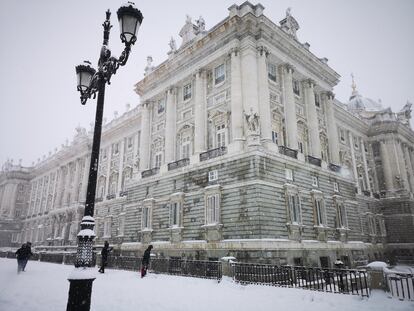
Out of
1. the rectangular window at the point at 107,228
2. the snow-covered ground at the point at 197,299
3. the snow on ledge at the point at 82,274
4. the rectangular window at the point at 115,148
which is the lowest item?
the snow-covered ground at the point at 197,299

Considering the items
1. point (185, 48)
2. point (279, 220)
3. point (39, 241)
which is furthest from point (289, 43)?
point (39, 241)

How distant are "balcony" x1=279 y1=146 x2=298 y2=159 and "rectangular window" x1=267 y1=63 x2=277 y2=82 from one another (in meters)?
6.30

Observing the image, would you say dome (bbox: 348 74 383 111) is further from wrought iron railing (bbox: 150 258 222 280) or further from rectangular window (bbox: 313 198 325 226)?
wrought iron railing (bbox: 150 258 222 280)

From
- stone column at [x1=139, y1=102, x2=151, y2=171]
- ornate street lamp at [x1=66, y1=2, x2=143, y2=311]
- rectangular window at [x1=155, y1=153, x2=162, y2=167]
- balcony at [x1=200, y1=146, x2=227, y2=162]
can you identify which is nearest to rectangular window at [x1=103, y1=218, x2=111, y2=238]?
stone column at [x1=139, y1=102, x2=151, y2=171]

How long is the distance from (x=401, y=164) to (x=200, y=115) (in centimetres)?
3077

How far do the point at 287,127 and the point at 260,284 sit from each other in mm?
14209

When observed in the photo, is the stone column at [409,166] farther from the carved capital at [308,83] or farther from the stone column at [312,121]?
the carved capital at [308,83]

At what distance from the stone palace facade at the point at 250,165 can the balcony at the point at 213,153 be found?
83 mm

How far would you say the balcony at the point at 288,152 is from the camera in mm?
21706

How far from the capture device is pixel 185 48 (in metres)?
27.2

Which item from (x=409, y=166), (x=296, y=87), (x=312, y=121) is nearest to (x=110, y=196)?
(x=296, y=87)

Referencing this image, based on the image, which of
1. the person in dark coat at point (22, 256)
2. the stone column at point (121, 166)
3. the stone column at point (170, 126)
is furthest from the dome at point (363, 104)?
the person in dark coat at point (22, 256)

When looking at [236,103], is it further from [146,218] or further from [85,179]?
[85,179]

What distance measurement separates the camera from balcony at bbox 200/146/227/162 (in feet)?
72.1
